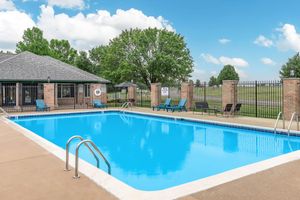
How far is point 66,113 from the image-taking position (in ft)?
66.3

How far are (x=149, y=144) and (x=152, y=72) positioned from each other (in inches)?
802

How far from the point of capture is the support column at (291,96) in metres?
13.6

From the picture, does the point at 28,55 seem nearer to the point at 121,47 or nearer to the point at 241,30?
the point at 121,47

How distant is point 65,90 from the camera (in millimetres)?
26828

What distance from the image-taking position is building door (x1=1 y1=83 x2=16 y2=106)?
77.3 ft

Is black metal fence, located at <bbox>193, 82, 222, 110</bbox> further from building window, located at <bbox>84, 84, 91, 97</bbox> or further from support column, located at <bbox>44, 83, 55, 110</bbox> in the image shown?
support column, located at <bbox>44, 83, 55, 110</bbox>

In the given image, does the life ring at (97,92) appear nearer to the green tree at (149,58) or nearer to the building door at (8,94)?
the green tree at (149,58)

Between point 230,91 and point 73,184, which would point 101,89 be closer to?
point 230,91

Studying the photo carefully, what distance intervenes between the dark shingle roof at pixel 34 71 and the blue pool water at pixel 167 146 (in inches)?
305

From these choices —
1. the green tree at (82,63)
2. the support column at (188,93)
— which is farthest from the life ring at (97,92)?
the green tree at (82,63)

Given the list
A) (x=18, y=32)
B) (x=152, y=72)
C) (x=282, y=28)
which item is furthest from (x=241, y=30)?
(x=18, y=32)

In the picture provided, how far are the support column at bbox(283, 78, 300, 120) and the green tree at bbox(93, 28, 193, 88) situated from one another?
1669 centimetres

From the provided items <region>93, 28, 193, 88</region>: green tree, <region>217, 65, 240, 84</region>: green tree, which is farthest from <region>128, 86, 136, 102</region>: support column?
<region>217, 65, 240, 84</region>: green tree

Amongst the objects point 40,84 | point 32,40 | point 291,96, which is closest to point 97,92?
point 40,84
